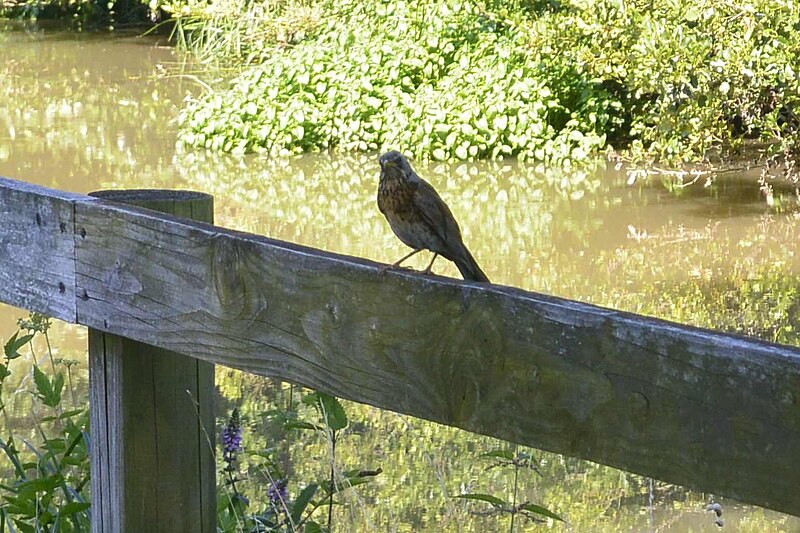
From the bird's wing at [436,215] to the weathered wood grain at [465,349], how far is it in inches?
34.1

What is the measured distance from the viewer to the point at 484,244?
872 cm

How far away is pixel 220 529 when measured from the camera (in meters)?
2.83

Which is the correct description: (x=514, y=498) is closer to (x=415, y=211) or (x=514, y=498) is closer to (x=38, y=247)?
Result: (x=415, y=211)

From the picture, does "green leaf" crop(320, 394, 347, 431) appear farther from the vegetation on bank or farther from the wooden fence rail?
the vegetation on bank

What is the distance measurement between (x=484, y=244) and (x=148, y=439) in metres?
6.80

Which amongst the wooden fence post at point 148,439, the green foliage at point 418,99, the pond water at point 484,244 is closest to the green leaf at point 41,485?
the wooden fence post at point 148,439

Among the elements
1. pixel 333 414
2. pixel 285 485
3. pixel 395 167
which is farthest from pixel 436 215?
pixel 285 485

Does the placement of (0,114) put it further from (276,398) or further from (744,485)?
(744,485)

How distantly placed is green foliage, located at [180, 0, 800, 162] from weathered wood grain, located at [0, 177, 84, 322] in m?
7.63

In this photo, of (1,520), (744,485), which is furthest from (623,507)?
(744,485)

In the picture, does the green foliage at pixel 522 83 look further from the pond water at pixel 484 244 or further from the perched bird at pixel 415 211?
the perched bird at pixel 415 211

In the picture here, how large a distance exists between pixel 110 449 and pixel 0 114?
13190mm

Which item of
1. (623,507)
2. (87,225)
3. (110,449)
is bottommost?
(623,507)

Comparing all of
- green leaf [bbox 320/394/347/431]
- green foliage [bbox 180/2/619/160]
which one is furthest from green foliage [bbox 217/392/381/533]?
green foliage [bbox 180/2/619/160]
